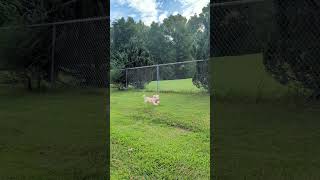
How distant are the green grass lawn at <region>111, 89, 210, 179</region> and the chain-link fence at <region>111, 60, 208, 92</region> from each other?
186mm

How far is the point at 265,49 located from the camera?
4.54 meters

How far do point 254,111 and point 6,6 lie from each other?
3855 millimetres

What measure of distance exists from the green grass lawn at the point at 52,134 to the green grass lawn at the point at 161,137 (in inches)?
7.0

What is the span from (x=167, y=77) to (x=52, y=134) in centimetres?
227

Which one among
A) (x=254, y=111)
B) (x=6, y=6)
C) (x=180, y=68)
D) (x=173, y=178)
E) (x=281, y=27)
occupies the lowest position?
(x=173, y=178)

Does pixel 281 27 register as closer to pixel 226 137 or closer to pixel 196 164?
pixel 226 137

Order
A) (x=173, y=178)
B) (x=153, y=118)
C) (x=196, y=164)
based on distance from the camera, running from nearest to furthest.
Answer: (x=173, y=178) < (x=196, y=164) < (x=153, y=118)

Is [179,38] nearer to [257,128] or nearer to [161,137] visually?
[161,137]

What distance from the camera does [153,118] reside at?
484 cm

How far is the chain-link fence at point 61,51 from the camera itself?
20.6ft

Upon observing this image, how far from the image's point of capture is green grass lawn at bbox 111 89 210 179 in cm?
306

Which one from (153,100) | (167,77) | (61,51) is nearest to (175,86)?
(167,77)

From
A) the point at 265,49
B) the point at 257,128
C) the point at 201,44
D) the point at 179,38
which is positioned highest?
the point at 179,38

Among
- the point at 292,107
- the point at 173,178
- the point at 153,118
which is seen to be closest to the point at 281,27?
the point at 292,107
